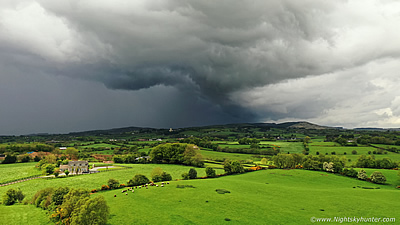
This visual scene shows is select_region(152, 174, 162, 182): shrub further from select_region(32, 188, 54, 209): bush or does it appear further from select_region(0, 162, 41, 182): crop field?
select_region(0, 162, 41, 182): crop field

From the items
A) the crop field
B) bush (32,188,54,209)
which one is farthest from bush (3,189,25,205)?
the crop field

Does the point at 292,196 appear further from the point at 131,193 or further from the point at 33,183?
the point at 33,183

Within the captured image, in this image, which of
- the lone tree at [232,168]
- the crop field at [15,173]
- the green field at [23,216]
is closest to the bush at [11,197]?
the green field at [23,216]

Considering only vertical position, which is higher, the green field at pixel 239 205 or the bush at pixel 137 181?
the green field at pixel 239 205

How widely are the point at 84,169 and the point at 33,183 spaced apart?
2483cm

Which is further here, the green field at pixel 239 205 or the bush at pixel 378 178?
the bush at pixel 378 178

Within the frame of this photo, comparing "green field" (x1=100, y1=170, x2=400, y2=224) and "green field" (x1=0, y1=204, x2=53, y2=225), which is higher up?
"green field" (x1=100, y1=170, x2=400, y2=224)

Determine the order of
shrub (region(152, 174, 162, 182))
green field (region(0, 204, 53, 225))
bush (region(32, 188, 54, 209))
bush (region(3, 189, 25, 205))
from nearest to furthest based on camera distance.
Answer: green field (region(0, 204, 53, 225)) < bush (region(32, 188, 54, 209)) < bush (region(3, 189, 25, 205)) < shrub (region(152, 174, 162, 182))

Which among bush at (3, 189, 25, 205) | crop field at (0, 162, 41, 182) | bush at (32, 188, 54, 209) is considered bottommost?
crop field at (0, 162, 41, 182)

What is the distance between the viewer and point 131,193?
4909 centimetres

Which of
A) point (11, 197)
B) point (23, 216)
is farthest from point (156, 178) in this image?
point (11, 197)

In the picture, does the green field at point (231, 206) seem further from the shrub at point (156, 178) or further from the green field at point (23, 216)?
the shrub at point (156, 178)

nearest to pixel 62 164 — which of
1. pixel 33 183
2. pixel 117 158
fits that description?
pixel 117 158

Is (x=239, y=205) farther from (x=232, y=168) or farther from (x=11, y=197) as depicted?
(x=11, y=197)
